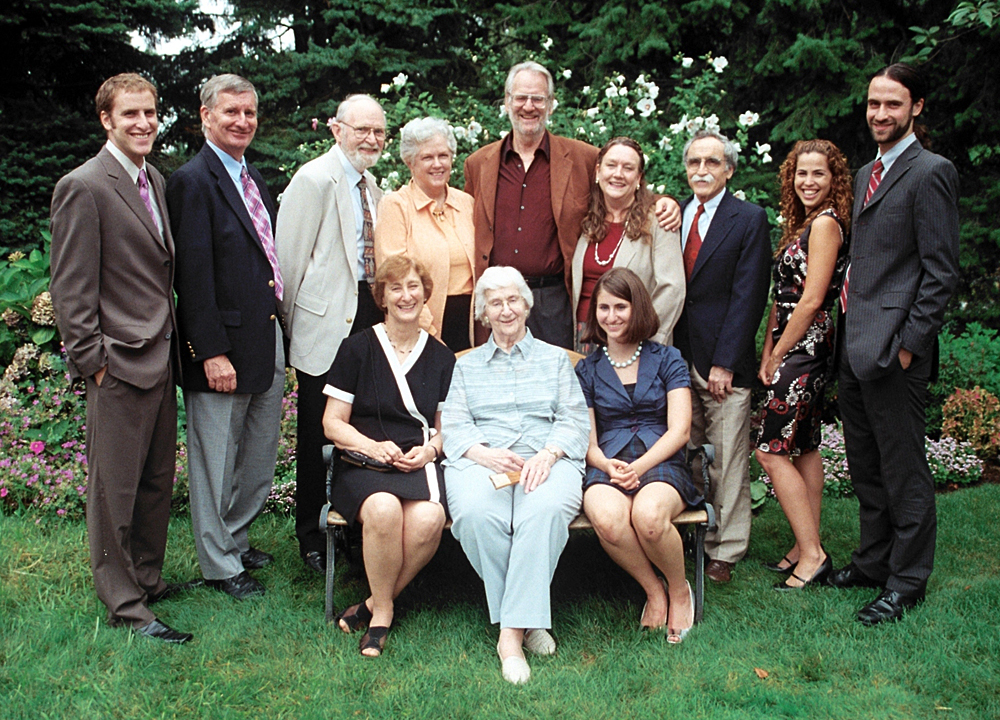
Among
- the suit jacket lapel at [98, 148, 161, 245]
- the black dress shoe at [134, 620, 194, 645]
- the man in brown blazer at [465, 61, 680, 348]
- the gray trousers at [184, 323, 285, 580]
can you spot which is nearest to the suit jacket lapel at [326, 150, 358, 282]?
the gray trousers at [184, 323, 285, 580]

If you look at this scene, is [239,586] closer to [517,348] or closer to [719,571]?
[517,348]

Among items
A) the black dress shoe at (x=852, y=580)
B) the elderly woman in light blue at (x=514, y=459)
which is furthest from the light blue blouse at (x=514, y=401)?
the black dress shoe at (x=852, y=580)

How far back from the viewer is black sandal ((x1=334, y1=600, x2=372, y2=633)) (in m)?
3.79

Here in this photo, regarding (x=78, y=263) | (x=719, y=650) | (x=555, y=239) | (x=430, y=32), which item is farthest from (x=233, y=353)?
(x=430, y=32)

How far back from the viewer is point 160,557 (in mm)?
3936

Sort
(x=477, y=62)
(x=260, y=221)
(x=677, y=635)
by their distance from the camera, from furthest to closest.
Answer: (x=477, y=62) → (x=260, y=221) → (x=677, y=635)

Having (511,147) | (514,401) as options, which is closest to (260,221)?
(511,147)

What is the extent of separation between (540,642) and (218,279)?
2.18m

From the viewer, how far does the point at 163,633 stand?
3594 millimetres

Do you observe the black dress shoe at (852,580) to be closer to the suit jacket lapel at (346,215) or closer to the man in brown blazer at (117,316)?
the suit jacket lapel at (346,215)

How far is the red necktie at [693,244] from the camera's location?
14.5 ft

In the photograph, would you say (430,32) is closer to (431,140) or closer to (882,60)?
(882,60)

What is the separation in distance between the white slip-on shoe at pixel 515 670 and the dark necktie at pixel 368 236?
6.60 feet

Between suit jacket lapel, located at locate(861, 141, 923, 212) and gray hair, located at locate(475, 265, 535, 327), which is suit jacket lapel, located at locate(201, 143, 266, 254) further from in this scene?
suit jacket lapel, located at locate(861, 141, 923, 212)
